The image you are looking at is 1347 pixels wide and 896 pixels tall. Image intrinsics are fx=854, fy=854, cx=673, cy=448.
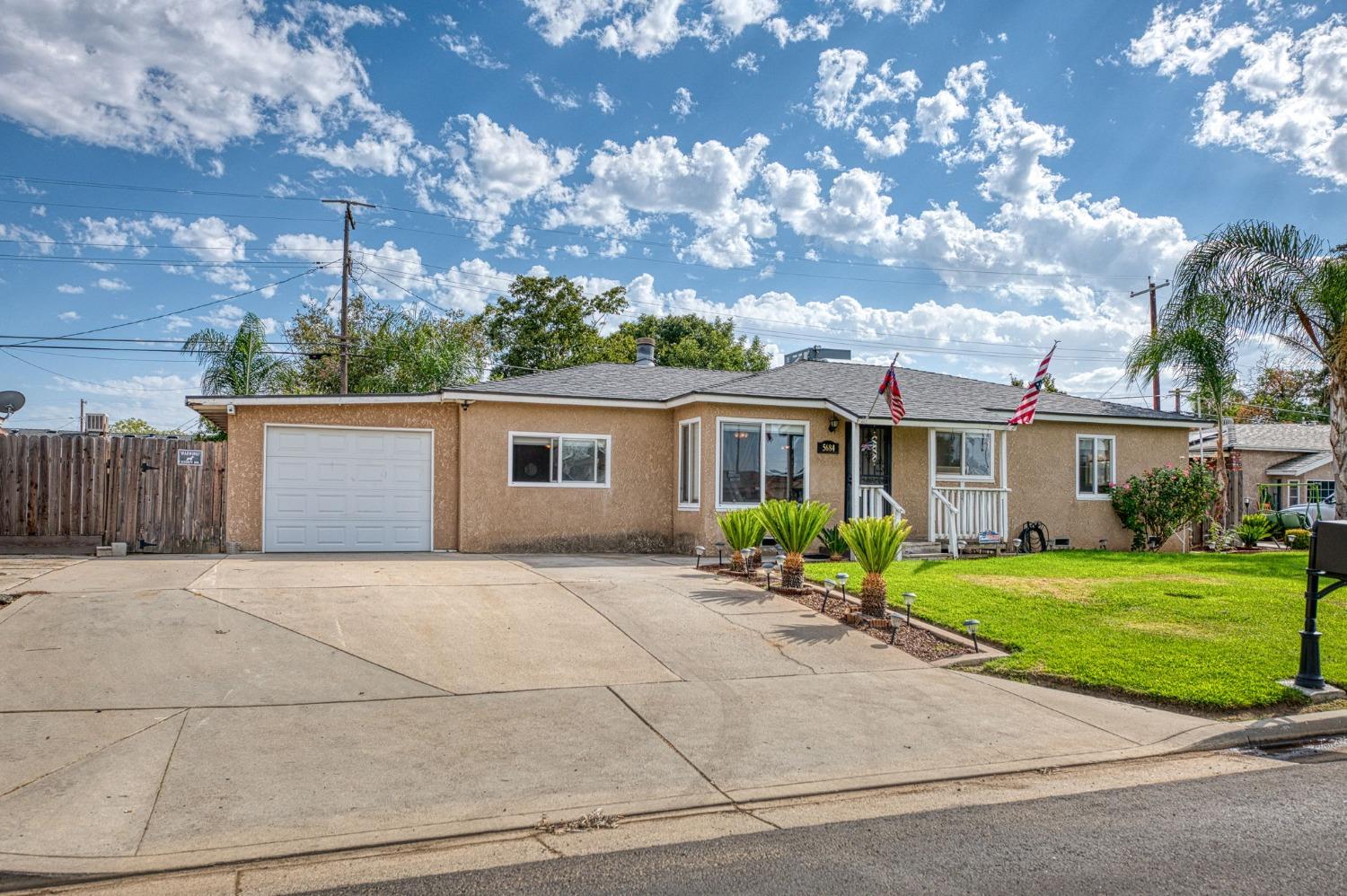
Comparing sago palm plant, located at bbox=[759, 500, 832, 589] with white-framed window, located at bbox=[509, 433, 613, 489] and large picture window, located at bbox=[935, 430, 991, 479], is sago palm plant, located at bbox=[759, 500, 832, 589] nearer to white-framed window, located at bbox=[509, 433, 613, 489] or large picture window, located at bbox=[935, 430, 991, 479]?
white-framed window, located at bbox=[509, 433, 613, 489]

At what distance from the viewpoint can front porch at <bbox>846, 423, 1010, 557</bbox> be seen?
16.2m

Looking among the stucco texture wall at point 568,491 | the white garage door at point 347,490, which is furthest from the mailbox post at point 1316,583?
the white garage door at point 347,490

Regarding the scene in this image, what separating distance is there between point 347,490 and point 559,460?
382 centimetres

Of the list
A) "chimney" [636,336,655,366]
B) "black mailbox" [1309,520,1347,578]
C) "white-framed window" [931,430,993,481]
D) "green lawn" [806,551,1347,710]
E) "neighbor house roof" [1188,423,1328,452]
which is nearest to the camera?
"black mailbox" [1309,520,1347,578]

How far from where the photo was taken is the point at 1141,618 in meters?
9.59

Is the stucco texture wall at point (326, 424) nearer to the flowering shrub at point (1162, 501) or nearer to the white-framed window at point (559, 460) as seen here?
the white-framed window at point (559, 460)

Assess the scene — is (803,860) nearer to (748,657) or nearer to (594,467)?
(748,657)

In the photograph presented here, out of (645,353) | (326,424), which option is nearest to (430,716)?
(326,424)

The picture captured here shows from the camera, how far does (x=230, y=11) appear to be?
13.2 meters

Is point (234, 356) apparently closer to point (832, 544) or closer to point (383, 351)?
point (383, 351)

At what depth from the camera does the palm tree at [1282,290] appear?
16.3m

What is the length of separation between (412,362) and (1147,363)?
20692 mm

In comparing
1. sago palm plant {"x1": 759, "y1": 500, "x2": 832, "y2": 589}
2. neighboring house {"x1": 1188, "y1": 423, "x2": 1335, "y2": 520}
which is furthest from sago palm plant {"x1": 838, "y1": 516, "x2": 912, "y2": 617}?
neighboring house {"x1": 1188, "y1": 423, "x2": 1335, "y2": 520}

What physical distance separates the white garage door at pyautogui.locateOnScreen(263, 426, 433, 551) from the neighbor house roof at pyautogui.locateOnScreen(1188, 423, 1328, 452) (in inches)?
1067
